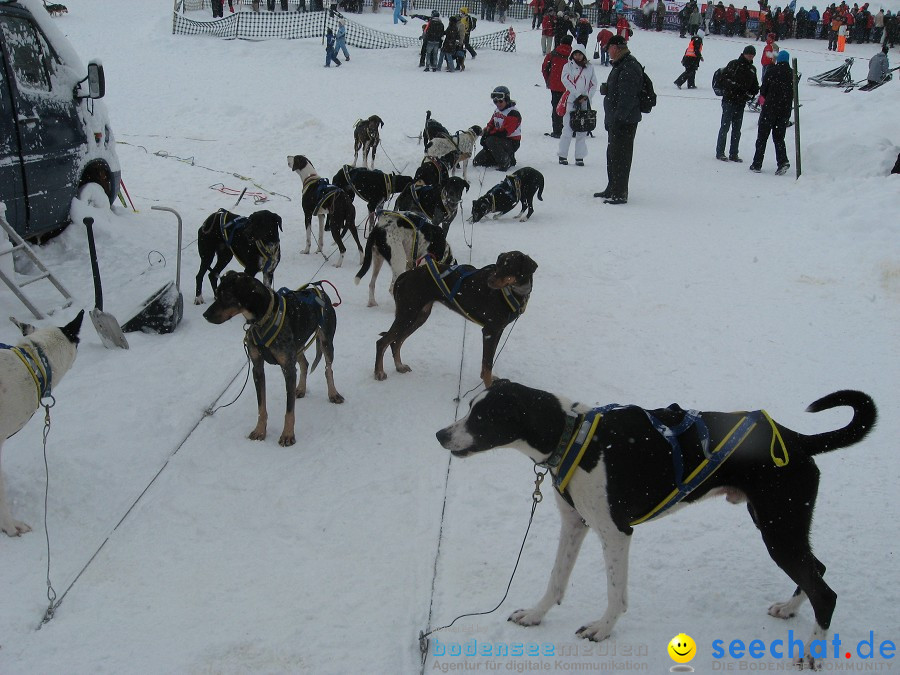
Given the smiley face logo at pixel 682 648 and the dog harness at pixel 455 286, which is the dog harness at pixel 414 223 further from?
the smiley face logo at pixel 682 648

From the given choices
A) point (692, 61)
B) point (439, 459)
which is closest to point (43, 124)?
point (439, 459)

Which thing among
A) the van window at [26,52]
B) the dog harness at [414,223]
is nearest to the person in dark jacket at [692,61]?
the dog harness at [414,223]

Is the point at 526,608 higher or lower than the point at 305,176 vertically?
lower

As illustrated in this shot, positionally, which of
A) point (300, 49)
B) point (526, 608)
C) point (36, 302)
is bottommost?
point (526, 608)

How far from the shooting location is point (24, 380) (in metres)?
3.33

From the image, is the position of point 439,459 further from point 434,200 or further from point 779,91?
point 779,91

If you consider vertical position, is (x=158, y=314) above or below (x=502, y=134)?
below

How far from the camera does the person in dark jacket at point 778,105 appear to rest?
11125 millimetres

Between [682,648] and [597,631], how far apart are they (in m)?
0.35

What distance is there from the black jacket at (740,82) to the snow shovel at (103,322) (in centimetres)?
1053

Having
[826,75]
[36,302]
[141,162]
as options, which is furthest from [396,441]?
[826,75]

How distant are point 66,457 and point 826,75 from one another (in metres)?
22.8

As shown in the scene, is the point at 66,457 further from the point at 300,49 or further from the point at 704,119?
the point at 300,49

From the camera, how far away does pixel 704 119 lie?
1675 cm
